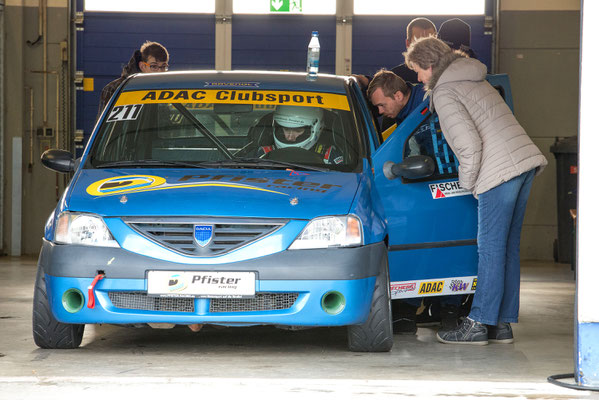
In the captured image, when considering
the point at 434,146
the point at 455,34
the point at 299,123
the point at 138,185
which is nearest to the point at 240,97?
the point at 299,123

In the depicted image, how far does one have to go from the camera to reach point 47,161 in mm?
6148

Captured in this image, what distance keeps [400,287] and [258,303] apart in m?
1.22

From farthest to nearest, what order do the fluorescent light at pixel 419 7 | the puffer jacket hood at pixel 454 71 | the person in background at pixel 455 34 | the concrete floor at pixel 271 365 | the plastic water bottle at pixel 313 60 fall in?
the fluorescent light at pixel 419 7 → the person in background at pixel 455 34 → the plastic water bottle at pixel 313 60 → the puffer jacket hood at pixel 454 71 → the concrete floor at pixel 271 365

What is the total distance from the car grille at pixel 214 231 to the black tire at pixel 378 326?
2.08 feet

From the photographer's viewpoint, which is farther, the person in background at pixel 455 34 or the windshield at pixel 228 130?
the person in background at pixel 455 34

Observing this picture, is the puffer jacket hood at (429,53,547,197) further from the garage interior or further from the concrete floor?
the garage interior

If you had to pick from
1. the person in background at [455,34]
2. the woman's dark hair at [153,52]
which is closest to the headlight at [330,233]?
the person in background at [455,34]

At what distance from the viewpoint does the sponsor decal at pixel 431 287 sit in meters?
6.24

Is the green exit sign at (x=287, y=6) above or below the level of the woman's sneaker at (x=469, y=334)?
above

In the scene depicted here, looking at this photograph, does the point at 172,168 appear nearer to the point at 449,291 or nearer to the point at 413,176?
the point at 413,176

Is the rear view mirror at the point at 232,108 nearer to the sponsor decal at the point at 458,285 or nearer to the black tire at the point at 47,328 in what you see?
the black tire at the point at 47,328

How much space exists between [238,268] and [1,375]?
1.20m

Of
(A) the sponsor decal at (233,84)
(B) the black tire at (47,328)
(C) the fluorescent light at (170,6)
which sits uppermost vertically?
(C) the fluorescent light at (170,6)

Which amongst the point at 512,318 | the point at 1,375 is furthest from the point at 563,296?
the point at 1,375
